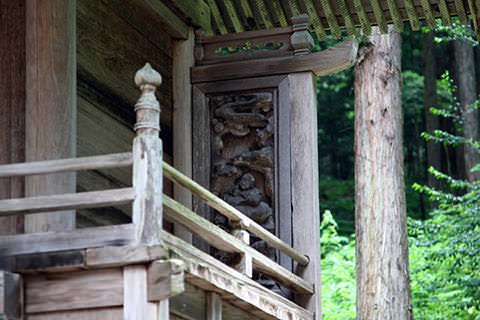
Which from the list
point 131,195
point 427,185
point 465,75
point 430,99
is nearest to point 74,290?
point 131,195

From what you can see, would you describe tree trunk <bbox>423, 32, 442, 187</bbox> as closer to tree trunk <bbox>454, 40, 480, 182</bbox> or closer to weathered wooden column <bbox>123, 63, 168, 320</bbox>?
tree trunk <bbox>454, 40, 480, 182</bbox>

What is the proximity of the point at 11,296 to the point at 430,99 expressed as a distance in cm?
1505

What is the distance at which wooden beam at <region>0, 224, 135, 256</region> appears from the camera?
475 centimetres

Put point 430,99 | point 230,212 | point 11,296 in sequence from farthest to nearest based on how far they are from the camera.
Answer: point 430,99
point 230,212
point 11,296

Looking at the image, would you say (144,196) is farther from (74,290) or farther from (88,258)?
(74,290)

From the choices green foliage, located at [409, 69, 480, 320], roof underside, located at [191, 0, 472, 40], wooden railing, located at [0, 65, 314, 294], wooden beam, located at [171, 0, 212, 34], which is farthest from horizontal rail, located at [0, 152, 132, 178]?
green foliage, located at [409, 69, 480, 320]

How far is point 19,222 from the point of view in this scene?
5.74 m

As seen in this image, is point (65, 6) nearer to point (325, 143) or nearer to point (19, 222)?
point (19, 222)

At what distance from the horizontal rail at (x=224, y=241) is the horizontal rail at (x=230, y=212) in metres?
0.14

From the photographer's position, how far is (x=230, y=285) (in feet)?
19.0

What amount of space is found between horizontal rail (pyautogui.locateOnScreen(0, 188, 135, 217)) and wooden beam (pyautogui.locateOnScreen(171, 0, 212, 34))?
10.1ft

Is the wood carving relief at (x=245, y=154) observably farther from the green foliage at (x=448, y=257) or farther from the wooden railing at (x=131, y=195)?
the green foliage at (x=448, y=257)

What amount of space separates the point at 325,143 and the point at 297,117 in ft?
46.1

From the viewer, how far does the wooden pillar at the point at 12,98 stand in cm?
575
